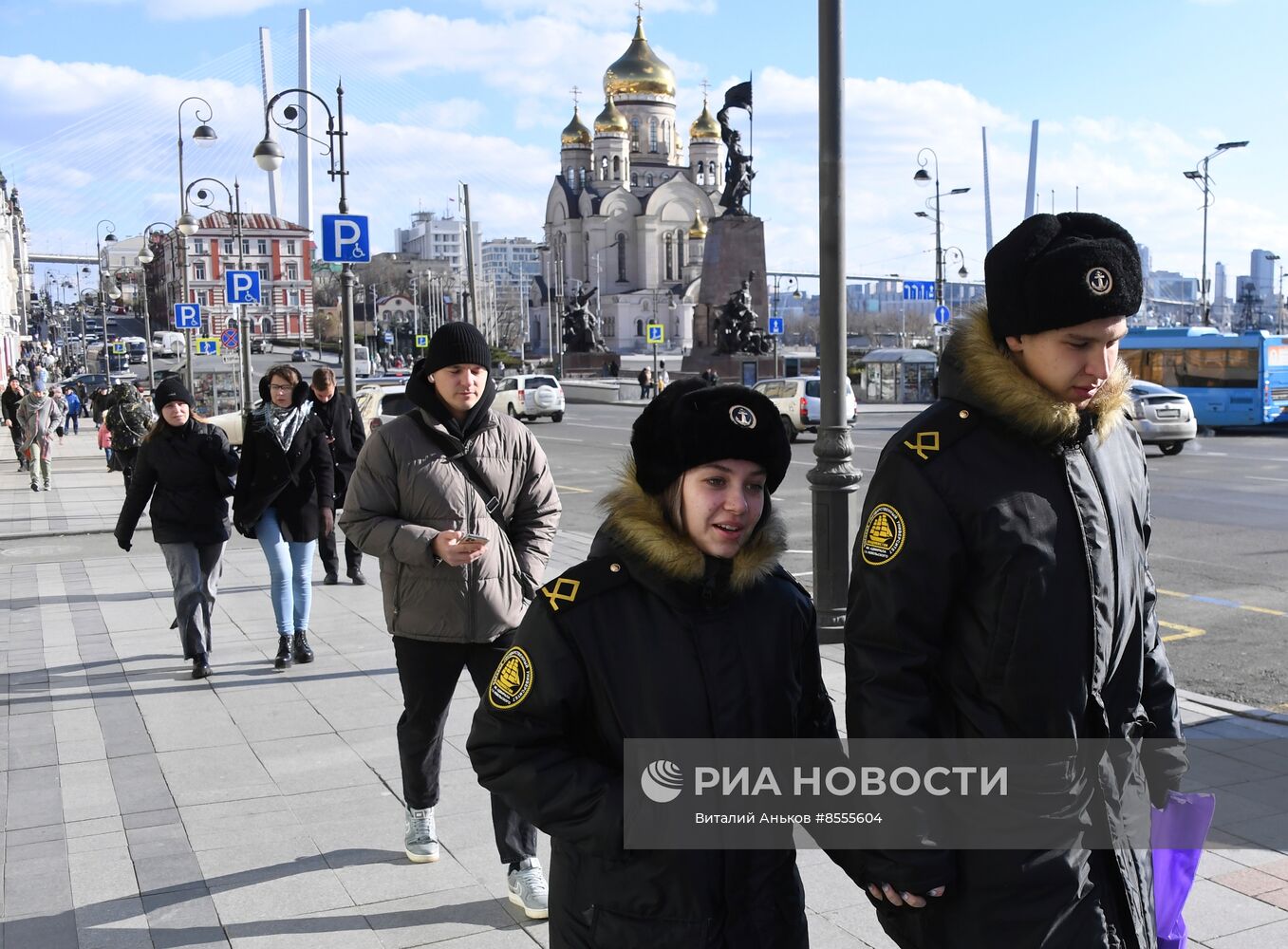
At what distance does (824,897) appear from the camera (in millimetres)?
4168

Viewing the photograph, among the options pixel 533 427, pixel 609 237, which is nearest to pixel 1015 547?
pixel 533 427

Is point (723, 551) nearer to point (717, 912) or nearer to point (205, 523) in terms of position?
point (717, 912)

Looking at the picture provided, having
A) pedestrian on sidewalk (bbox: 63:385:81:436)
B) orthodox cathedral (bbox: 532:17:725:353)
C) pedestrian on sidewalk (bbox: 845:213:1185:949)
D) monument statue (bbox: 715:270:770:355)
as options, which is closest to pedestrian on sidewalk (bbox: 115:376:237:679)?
pedestrian on sidewalk (bbox: 845:213:1185:949)

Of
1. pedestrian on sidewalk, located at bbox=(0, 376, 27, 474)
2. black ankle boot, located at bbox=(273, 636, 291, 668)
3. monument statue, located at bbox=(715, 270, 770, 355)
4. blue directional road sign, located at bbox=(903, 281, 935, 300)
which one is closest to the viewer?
black ankle boot, located at bbox=(273, 636, 291, 668)

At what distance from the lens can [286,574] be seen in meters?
7.60

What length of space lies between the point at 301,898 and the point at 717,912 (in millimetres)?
2423

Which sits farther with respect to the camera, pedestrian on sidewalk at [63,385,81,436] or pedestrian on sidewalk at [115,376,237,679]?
pedestrian on sidewalk at [63,385,81,436]

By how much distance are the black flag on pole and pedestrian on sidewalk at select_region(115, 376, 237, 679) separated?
44.1 m

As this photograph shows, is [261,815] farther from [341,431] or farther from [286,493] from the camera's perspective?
[341,431]

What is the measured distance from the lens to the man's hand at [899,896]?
2182 millimetres

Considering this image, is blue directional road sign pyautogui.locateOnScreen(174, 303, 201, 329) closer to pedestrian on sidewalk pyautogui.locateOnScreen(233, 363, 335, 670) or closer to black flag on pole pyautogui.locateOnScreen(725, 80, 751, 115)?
pedestrian on sidewalk pyautogui.locateOnScreen(233, 363, 335, 670)

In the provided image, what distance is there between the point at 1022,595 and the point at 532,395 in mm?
35108

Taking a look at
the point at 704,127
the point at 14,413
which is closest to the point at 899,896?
the point at 14,413

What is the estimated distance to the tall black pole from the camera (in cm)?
741
